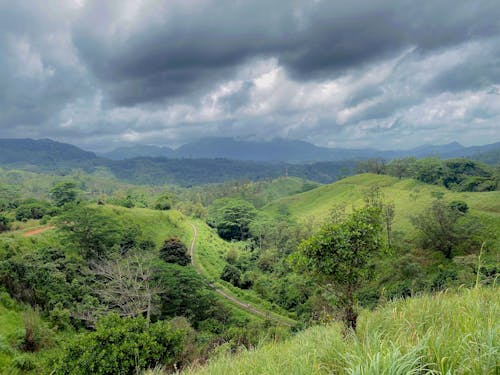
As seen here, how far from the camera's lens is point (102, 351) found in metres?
9.30

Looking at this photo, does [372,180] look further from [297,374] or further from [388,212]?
[297,374]

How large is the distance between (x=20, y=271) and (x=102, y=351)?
1647cm

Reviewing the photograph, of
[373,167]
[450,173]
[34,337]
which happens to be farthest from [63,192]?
[373,167]

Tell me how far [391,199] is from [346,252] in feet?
235

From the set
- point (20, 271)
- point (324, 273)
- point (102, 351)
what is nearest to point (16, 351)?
point (102, 351)

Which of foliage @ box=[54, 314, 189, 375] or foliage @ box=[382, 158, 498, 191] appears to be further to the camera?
foliage @ box=[382, 158, 498, 191]

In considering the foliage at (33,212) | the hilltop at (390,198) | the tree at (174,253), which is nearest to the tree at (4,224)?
the foliage at (33,212)

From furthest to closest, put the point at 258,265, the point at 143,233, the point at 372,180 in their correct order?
the point at 372,180 < the point at 258,265 < the point at 143,233

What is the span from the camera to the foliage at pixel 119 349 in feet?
30.2

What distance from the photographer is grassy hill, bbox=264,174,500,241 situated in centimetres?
5069

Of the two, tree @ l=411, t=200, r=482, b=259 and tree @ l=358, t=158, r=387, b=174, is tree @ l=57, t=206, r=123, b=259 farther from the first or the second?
tree @ l=358, t=158, r=387, b=174

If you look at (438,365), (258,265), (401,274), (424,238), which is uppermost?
(438,365)

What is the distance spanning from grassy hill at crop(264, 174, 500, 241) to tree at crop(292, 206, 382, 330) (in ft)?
139

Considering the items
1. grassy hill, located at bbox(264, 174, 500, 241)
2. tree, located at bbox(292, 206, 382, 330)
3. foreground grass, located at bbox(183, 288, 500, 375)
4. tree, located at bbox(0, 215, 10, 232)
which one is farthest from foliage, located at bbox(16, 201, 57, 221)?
foreground grass, located at bbox(183, 288, 500, 375)
